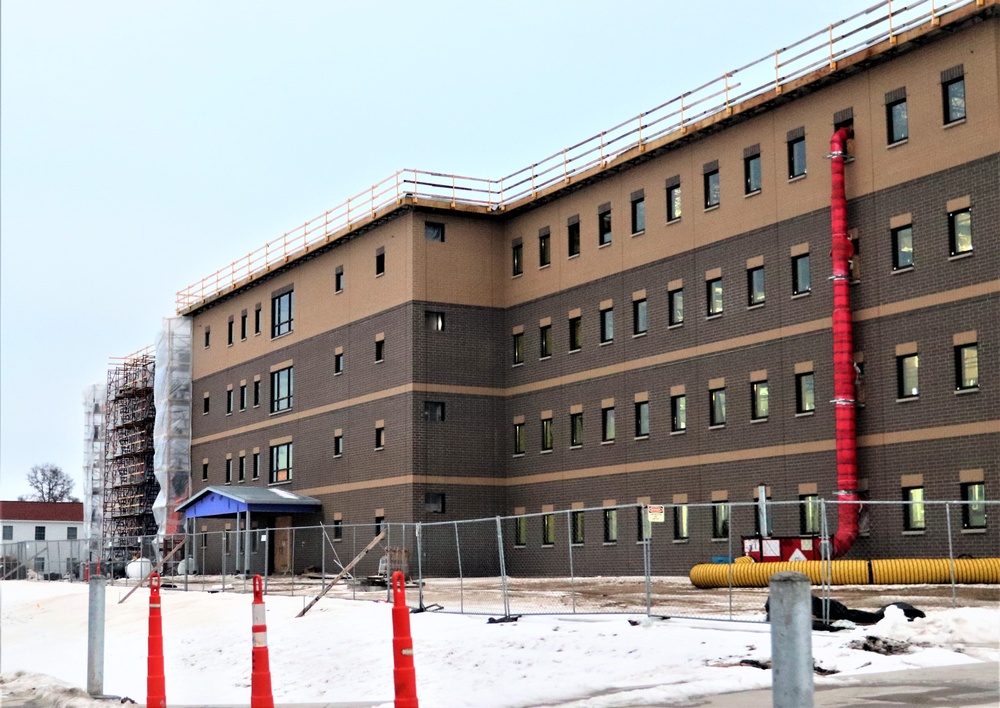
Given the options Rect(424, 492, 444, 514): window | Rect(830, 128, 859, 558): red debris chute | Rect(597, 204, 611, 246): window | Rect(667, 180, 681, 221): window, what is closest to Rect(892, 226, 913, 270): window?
Rect(830, 128, 859, 558): red debris chute

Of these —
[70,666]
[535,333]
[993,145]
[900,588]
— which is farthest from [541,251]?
[70,666]

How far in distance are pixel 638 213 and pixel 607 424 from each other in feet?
25.2

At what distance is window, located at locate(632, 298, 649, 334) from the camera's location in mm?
46250

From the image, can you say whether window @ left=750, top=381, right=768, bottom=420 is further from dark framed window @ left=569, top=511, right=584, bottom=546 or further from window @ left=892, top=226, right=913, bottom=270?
dark framed window @ left=569, top=511, right=584, bottom=546

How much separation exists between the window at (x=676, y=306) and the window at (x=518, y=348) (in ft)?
29.8

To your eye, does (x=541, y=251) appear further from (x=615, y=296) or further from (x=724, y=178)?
(x=724, y=178)

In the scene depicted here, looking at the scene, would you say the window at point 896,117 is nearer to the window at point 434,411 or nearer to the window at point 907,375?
the window at point 907,375

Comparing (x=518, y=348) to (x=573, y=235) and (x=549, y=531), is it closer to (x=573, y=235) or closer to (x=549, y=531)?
(x=573, y=235)

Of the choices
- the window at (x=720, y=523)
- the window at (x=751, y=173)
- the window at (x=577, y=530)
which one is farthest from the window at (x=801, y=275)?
the window at (x=577, y=530)

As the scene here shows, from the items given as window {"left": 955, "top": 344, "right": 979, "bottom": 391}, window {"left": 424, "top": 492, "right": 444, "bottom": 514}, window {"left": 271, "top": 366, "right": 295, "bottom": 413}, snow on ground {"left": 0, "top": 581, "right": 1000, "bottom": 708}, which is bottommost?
snow on ground {"left": 0, "top": 581, "right": 1000, "bottom": 708}

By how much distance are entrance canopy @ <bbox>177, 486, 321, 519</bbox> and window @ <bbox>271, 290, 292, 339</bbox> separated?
8.06 meters

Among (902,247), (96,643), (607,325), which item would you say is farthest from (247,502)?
(96,643)

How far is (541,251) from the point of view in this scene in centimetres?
5175

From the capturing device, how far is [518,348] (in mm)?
53031
